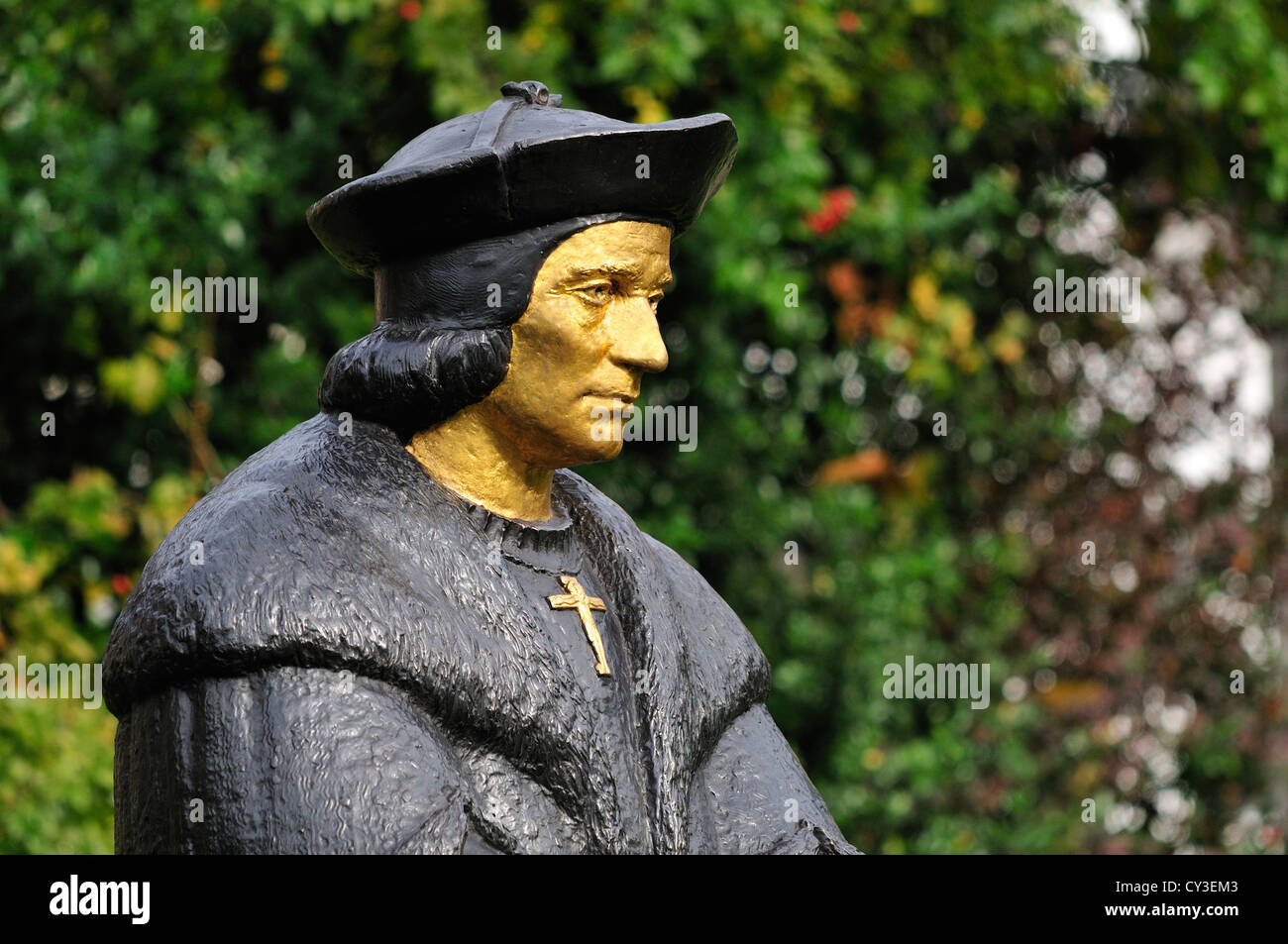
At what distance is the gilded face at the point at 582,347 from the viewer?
3113 mm

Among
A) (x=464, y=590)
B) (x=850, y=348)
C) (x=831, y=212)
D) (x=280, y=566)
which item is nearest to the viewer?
(x=280, y=566)

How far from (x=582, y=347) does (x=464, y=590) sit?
1.40ft

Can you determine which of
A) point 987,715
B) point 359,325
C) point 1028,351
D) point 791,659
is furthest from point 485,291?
point 1028,351

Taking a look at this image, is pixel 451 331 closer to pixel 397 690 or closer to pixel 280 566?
pixel 280 566

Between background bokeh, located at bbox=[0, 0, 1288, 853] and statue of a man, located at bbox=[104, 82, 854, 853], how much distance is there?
11.8ft

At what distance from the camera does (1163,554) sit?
356 inches

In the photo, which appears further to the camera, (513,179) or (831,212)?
(831,212)

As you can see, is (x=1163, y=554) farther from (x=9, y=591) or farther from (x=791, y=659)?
(x=9, y=591)

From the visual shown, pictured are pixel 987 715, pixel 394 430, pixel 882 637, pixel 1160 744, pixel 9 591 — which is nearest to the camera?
pixel 394 430

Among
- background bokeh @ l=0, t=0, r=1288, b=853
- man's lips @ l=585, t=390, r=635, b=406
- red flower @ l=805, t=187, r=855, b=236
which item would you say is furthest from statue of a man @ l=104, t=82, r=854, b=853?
red flower @ l=805, t=187, r=855, b=236

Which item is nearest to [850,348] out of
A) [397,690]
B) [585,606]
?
[585,606]

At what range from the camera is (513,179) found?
3.05m

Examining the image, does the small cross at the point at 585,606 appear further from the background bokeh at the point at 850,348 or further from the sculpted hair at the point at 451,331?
the background bokeh at the point at 850,348

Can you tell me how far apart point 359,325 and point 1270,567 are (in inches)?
182
